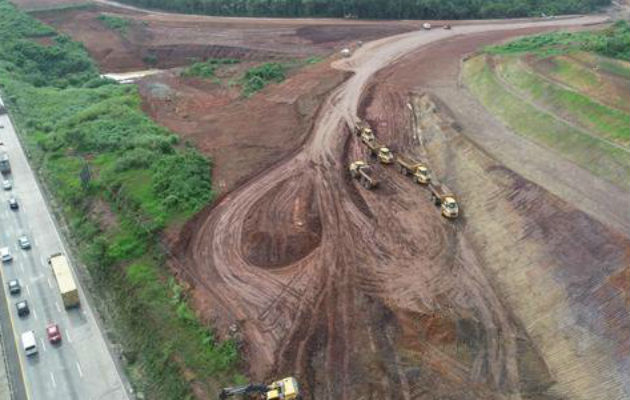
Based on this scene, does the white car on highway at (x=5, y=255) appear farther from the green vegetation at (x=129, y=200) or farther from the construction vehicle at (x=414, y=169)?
the construction vehicle at (x=414, y=169)

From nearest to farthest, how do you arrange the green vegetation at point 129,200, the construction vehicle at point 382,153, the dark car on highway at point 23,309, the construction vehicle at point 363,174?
the green vegetation at point 129,200 < the dark car on highway at point 23,309 < the construction vehicle at point 363,174 < the construction vehicle at point 382,153

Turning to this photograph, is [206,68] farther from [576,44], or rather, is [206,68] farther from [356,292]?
[356,292]

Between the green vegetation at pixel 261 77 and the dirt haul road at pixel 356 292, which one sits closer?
the dirt haul road at pixel 356 292

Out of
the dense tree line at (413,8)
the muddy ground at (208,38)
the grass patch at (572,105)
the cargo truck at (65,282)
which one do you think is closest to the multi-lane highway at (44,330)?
the cargo truck at (65,282)

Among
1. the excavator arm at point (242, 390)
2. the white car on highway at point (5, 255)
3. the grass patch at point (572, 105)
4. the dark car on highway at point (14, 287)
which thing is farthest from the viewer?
the grass patch at point (572, 105)

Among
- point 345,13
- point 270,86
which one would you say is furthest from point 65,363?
point 345,13
